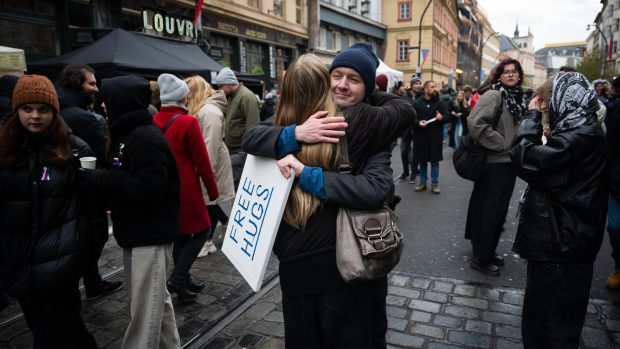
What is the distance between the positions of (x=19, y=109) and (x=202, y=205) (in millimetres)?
1529

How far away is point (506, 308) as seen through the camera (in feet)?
12.2

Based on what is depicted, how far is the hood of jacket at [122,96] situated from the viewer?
2.58 m

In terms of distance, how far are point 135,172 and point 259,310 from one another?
1783 millimetres

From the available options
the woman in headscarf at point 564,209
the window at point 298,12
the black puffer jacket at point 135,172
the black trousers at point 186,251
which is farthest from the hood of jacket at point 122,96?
the window at point 298,12

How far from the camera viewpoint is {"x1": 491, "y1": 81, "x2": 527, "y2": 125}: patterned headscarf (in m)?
4.36

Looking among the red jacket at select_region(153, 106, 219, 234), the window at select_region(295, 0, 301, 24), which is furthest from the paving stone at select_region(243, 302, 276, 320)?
the window at select_region(295, 0, 301, 24)

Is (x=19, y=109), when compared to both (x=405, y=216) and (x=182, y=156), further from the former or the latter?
(x=405, y=216)

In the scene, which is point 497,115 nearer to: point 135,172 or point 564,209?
point 564,209

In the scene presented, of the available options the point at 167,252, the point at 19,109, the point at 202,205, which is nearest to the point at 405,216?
the point at 202,205

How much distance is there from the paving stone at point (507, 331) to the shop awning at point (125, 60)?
617 cm

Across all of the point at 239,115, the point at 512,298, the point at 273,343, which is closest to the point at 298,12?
the point at 239,115

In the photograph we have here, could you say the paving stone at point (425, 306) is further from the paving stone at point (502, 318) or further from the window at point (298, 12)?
the window at point (298, 12)

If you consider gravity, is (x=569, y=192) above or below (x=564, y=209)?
above

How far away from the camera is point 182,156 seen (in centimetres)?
354
